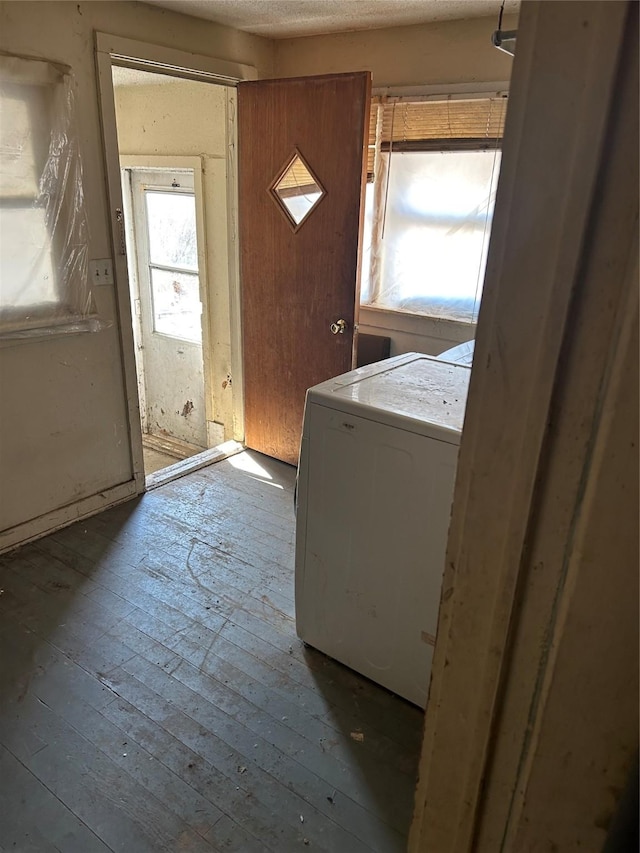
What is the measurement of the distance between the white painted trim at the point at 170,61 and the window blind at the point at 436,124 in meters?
0.73

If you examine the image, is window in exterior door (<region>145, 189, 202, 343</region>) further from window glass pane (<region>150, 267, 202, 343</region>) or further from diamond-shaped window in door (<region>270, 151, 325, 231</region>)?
diamond-shaped window in door (<region>270, 151, 325, 231</region>)

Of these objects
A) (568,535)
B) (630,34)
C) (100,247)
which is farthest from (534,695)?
(100,247)

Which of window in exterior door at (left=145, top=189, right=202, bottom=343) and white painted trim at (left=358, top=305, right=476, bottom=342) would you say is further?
window in exterior door at (left=145, top=189, right=202, bottom=343)

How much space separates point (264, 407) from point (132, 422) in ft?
2.68

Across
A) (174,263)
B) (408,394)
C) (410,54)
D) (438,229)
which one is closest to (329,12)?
(410,54)

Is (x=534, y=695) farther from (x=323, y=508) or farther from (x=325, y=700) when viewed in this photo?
(x=325, y=700)

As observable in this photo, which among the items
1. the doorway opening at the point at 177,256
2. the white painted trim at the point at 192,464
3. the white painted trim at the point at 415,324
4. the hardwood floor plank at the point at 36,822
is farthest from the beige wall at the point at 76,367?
the white painted trim at the point at 415,324

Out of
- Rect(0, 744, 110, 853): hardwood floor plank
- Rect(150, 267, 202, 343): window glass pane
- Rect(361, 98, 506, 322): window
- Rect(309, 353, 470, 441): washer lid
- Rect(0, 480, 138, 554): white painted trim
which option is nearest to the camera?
Rect(0, 744, 110, 853): hardwood floor plank

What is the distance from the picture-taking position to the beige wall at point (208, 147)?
3434mm

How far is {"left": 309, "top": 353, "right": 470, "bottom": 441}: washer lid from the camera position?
61.1 inches

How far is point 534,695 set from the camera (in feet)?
A: 1.82

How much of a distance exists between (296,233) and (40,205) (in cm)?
121

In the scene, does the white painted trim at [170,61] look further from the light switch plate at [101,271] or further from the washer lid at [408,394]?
the washer lid at [408,394]

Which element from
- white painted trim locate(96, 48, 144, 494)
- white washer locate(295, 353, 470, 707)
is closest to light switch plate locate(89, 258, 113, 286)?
white painted trim locate(96, 48, 144, 494)
